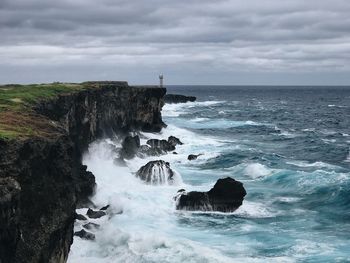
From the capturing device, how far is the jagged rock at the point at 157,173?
47.7 m

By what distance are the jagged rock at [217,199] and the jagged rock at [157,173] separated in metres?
7.00

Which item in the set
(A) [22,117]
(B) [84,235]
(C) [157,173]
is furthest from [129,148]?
(A) [22,117]

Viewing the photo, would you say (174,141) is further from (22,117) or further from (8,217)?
(8,217)

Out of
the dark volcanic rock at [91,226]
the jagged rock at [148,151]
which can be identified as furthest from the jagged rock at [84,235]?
the jagged rock at [148,151]

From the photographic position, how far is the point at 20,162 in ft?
74.0

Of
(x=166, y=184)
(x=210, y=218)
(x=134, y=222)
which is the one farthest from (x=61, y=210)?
(x=166, y=184)

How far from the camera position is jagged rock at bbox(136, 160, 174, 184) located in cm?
4769

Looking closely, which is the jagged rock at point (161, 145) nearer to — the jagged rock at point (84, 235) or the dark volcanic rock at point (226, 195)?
Result: the dark volcanic rock at point (226, 195)

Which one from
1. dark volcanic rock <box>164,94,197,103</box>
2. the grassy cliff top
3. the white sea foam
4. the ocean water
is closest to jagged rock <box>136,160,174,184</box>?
the ocean water

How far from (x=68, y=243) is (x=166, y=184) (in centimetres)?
2120

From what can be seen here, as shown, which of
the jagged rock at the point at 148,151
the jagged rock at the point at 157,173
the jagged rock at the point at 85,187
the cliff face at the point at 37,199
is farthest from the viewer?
the jagged rock at the point at 148,151

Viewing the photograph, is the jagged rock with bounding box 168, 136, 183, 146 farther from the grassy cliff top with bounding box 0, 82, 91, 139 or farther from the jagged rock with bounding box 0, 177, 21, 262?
the jagged rock with bounding box 0, 177, 21, 262

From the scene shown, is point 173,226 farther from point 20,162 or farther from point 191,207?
point 20,162

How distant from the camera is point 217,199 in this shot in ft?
132
